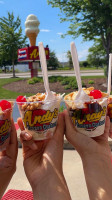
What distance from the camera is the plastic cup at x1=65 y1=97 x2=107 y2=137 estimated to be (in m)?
1.85

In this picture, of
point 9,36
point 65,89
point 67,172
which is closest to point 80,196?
point 67,172

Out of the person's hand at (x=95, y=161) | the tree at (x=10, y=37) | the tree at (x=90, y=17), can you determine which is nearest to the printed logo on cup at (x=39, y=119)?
the person's hand at (x=95, y=161)

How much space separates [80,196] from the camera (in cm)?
325

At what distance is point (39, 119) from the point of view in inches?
72.0

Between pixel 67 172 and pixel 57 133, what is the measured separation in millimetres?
2164

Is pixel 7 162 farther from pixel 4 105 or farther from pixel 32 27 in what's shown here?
pixel 32 27

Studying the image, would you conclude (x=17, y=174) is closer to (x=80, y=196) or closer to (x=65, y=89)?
(x=80, y=196)

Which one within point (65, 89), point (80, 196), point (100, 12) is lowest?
point (80, 196)

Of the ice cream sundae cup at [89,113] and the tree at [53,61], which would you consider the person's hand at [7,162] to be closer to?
the ice cream sundae cup at [89,113]

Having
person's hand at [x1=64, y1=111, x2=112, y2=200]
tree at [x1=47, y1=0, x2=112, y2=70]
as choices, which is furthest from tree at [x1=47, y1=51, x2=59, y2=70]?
person's hand at [x1=64, y1=111, x2=112, y2=200]

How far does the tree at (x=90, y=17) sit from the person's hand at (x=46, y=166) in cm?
1015

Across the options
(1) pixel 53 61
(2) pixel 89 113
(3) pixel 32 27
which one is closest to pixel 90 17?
(3) pixel 32 27

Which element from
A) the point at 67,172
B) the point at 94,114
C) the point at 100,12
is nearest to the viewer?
the point at 94,114

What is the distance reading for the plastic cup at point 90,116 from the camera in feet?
6.08
